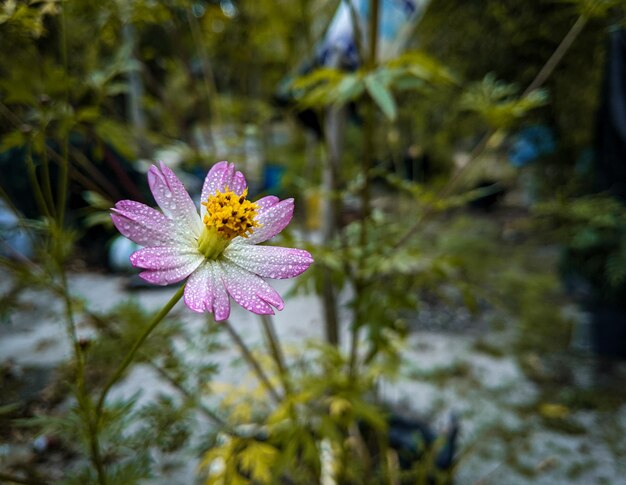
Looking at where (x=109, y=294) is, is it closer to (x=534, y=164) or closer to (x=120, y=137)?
(x=120, y=137)

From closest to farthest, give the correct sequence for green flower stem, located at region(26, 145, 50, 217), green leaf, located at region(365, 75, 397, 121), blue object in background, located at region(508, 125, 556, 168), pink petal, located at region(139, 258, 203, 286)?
pink petal, located at region(139, 258, 203, 286)
green flower stem, located at region(26, 145, 50, 217)
green leaf, located at region(365, 75, 397, 121)
blue object in background, located at region(508, 125, 556, 168)

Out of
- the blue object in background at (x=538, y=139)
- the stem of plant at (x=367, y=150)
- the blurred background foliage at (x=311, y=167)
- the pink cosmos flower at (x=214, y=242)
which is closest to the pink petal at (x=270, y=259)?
the pink cosmos flower at (x=214, y=242)

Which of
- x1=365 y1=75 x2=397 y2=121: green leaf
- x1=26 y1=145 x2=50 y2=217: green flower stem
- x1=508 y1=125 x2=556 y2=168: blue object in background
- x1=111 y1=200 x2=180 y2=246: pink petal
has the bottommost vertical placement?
x1=111 y1=200 x2=180 y2=246: pink petal

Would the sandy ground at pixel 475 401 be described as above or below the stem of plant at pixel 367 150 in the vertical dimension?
below

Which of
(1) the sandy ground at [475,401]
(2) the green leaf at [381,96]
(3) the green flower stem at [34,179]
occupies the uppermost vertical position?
(2) the green leaf at [381,96]

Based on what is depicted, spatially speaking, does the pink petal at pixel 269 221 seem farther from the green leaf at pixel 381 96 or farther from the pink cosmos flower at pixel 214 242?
the green leaf at pixel 381 96

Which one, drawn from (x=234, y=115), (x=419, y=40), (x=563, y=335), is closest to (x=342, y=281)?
(x=234, y=115)

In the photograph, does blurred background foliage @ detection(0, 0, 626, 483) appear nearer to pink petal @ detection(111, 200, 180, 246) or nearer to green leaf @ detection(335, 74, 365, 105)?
green leaf @ detection(335, 74, 365, 105)

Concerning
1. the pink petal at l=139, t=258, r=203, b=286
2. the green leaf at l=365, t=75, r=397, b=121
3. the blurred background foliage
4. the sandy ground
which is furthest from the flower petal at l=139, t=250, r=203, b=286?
the sandy ground

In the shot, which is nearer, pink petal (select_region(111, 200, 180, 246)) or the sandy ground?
pink petal (select_region(111, 200, 180, 246))

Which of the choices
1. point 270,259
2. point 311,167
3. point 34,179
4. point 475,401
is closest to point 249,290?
point 270,259
